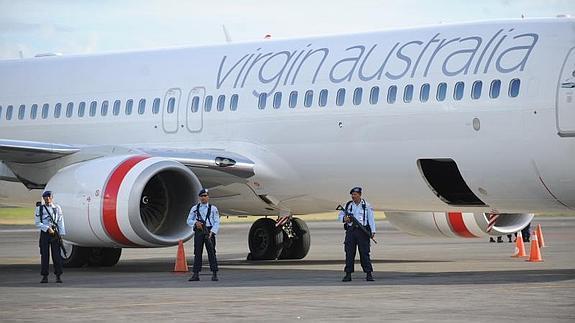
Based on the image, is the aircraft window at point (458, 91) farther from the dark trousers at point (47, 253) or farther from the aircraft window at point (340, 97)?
the dark trousers at point (47, 253)

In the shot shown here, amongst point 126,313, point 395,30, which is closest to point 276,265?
point 395,30

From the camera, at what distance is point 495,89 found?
20641mm

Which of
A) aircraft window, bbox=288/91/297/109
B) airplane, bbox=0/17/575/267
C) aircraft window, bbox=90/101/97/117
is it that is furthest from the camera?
aircraft window, bbox=90/101/97/117

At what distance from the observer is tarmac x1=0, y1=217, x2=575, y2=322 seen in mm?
14758

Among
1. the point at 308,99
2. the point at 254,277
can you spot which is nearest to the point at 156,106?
the point at 308,99

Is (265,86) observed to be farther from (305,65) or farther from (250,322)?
(250,322)

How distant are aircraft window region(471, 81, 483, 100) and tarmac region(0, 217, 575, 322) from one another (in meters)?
2.83

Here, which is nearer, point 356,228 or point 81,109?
point 356,228

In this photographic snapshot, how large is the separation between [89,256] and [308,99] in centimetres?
518

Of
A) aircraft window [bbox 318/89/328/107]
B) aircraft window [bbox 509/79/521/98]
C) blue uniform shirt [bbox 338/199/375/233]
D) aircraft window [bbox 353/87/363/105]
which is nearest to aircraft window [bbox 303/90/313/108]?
aircraft window [bbox 318/89/328/107]

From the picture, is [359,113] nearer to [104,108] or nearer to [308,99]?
[308,99]

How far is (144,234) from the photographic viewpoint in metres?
21.9

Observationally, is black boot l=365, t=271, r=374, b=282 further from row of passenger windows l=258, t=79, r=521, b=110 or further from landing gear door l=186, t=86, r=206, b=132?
landing gear door l=186, t=86, r=206, b=132

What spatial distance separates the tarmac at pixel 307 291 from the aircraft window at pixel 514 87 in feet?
9.24
